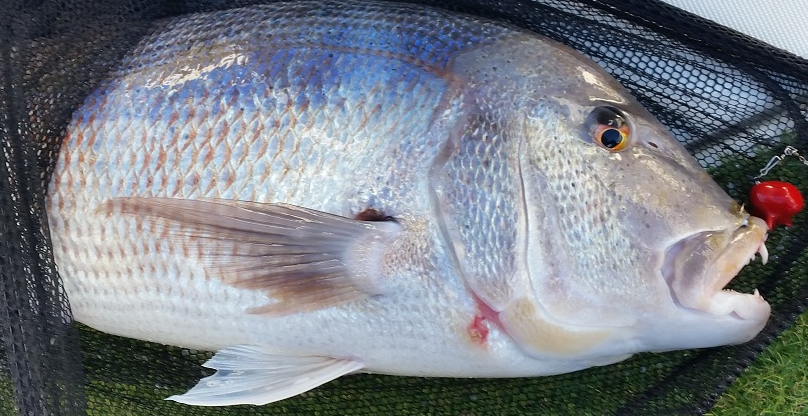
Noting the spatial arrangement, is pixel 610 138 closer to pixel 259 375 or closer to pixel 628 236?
pixel 628 236

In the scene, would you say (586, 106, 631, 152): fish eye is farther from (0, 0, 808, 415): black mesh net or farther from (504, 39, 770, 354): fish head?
(0, 0, 808, 415): black mesh net

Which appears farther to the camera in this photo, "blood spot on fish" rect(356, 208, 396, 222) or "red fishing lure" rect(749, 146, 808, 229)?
"red fishing lure" rect(749, 146, 808, 229)

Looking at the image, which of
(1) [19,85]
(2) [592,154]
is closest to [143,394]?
(1) [19,85]

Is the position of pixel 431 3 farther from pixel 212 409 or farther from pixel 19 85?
pixel 212 409

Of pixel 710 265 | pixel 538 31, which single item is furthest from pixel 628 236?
pixel 538 31

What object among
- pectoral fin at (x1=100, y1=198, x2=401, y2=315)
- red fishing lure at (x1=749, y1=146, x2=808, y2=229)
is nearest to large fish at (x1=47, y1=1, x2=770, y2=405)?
pectoral fin at (x1=100, y1=198, x2=401, y2=315)

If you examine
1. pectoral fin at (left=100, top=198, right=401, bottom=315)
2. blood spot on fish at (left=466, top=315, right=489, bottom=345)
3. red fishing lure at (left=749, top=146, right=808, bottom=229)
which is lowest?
red fishing lure at (left=749, top=146, right=808, bottom=229)
